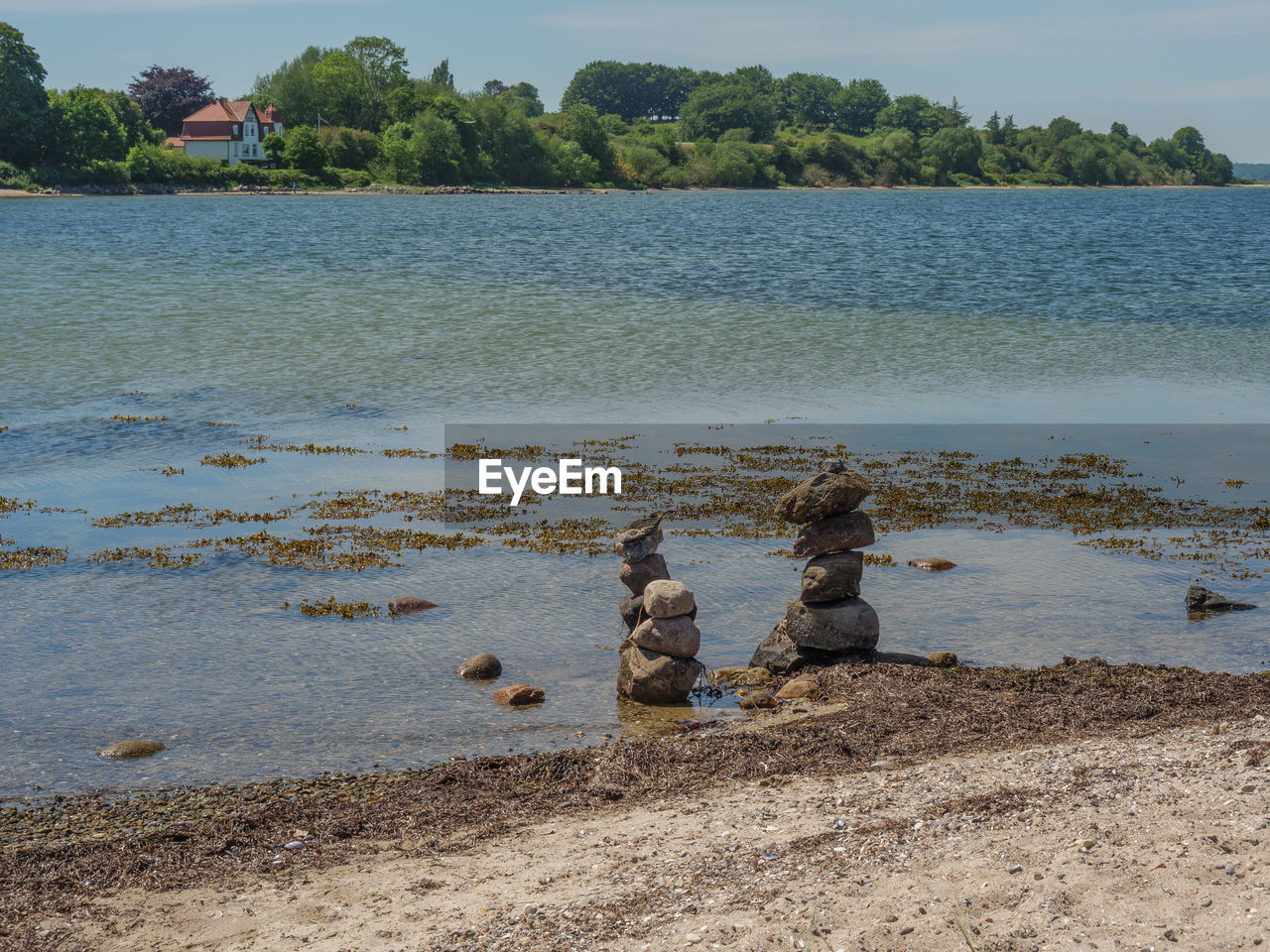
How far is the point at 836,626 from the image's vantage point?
13297 mm

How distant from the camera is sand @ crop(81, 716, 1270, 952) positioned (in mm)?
7039

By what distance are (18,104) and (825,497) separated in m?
169

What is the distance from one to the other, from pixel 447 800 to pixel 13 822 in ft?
12.1

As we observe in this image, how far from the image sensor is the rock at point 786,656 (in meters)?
13.4

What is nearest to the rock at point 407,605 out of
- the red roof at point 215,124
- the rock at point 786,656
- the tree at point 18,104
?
the rock at point 786,656

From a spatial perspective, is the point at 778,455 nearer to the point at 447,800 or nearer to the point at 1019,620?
the point at 1019,620

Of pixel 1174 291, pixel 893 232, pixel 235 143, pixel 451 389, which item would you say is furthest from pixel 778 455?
pixel 235 143

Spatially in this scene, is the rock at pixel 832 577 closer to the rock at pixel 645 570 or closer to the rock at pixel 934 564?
the rock at pixel 645 570

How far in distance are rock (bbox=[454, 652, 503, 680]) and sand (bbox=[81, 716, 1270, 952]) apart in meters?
3.73

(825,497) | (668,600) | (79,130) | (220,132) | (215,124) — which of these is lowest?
(668,600)

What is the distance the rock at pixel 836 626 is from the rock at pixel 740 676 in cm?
61

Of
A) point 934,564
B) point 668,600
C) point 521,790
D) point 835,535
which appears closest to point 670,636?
point 668,600

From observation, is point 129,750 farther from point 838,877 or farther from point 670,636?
point 838,877

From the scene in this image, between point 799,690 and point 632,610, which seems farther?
point 632,610
